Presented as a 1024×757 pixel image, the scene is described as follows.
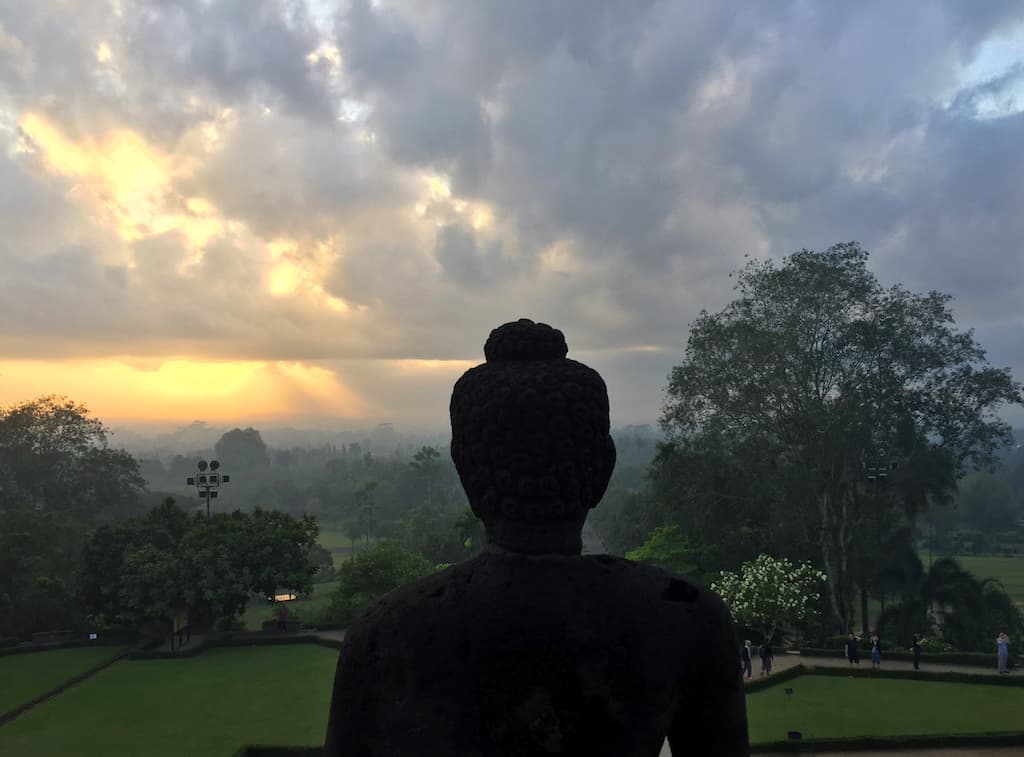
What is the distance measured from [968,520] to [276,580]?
8216 cm

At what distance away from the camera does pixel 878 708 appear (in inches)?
669

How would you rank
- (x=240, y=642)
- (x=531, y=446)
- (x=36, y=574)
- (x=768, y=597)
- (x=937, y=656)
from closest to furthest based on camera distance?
(x=531, y=446)
(x=937, y=656)
(x=768, y=597)
(x=240, y=642)
(x=36, y=574)

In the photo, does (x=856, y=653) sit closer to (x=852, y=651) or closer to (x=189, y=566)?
(x=852, y=651)

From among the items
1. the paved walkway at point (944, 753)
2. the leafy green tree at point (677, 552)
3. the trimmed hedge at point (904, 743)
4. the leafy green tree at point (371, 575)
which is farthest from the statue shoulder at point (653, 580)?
the leafy green tree at point (677, 552)

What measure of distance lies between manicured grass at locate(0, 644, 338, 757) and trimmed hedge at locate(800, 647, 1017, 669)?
15.8 metres

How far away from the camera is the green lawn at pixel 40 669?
19.8 metres

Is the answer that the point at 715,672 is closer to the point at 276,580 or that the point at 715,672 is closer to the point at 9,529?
the point at 276,580

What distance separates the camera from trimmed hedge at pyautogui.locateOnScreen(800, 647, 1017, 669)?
20.8m

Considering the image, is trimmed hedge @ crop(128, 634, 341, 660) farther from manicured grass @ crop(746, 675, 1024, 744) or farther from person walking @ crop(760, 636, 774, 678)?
manicured grass @ crop(746, 675, 1024, 744)

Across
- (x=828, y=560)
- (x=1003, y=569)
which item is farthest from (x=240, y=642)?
(x=1003, y=569)

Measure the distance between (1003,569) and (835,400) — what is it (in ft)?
140

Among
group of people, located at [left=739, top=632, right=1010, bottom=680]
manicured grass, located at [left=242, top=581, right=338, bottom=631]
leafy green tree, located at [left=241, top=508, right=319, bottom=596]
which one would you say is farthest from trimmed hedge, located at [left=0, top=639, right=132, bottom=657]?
group of people, located at [left=739, top=632, right=1010, bottom=680]

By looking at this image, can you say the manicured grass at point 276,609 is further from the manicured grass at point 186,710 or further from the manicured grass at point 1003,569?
the manicured grass at point 1003,569

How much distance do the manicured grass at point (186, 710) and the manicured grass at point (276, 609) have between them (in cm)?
906
